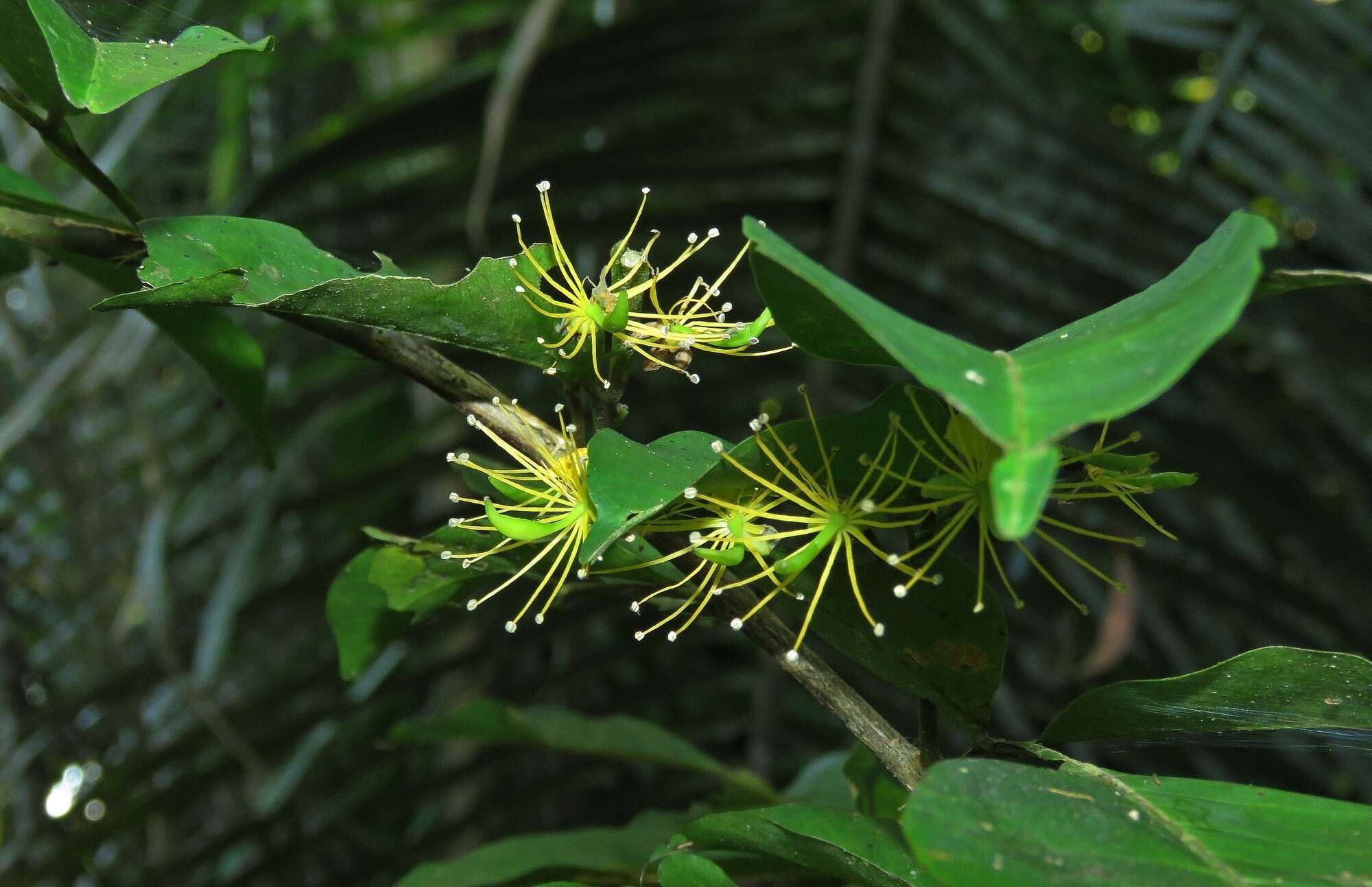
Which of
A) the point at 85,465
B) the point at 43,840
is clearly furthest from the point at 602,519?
the point at 85,465

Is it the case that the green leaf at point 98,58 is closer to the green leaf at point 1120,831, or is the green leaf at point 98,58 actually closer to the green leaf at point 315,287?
the green leaf at point 315,287

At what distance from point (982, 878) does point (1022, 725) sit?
0.67 m

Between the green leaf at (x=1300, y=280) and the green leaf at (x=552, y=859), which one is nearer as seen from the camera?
the green leaf at (x=1300, y=280)

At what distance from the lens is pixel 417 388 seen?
973mm

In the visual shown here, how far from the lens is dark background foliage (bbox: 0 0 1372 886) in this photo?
0.79 meters

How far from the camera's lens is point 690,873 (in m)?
0.29

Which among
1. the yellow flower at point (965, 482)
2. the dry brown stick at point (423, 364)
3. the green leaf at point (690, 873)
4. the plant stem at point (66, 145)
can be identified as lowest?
the green leaf at point (690, 873)

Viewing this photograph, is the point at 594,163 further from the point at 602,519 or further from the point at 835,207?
the point at 602,519

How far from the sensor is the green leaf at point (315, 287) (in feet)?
0.90

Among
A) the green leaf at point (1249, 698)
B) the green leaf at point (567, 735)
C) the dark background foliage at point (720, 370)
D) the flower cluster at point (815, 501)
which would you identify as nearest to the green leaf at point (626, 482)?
the flower cluster at point (815, 501)

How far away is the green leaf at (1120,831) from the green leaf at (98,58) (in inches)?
10.3

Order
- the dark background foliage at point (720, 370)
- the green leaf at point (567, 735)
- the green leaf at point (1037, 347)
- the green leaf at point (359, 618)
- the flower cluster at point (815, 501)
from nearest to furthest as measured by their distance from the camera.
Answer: the green leaf at point (1037, 347), the flower cluster at point (815, 501), the green leaf at point (359, 618), the green leaf at point (567, 735), the dark background foliage at point (720, 370)

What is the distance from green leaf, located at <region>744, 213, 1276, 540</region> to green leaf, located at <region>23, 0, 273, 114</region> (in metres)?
0.17

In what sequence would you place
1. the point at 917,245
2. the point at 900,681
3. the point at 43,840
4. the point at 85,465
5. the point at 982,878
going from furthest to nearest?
the point at 85,465
the point at 917,245
the point at 43,840
the point at 900,681
the point at 982,878
